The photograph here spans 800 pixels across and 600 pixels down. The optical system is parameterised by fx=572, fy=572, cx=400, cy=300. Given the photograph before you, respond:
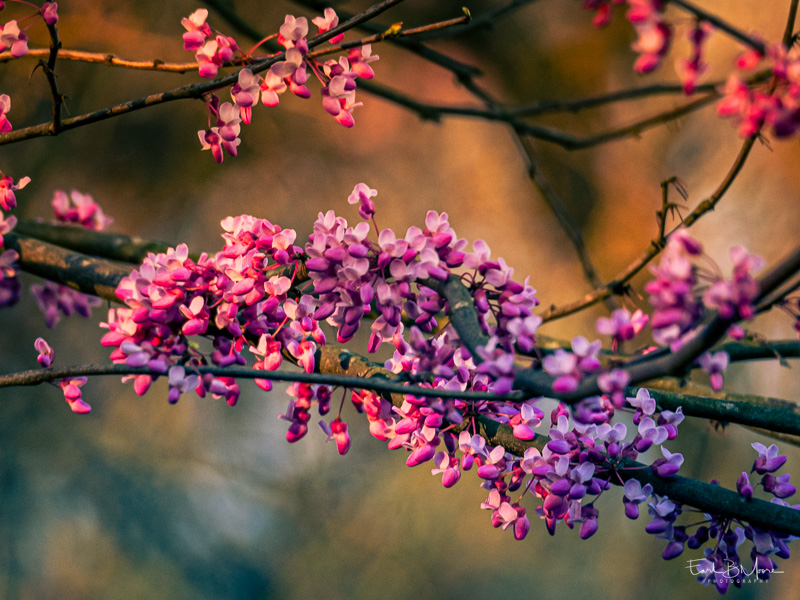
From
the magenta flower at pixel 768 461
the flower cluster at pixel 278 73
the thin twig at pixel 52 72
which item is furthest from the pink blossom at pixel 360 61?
the magenta flower at pixel 768 461

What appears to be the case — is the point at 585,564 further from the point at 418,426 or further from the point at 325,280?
the point at 325,280

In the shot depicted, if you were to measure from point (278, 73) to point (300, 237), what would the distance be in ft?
7.22

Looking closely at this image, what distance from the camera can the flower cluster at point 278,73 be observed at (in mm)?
603

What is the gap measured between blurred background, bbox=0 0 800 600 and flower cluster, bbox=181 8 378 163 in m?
1.65

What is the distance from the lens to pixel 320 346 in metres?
0.77

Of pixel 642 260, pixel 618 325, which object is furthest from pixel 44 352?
pixel 642 260

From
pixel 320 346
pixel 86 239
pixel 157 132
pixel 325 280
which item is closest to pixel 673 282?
pixel 325 280

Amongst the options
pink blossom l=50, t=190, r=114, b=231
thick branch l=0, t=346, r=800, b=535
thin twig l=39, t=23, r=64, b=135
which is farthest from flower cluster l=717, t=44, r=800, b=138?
pink blossom l=50, t=190, r=114, b=231

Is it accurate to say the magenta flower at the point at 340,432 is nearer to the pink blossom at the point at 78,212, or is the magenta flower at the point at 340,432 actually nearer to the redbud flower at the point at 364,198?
the redbud flower at the point at 364,198

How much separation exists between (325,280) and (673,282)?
0.36m

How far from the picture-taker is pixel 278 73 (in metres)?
0.61

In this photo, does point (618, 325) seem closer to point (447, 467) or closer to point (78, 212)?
point (447, 467)

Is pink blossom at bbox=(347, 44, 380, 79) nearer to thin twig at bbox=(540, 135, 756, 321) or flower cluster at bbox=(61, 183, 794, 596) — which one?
flower cluster at bbox=(61, 183, 794, 596)

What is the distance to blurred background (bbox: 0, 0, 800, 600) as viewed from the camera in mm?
2301
